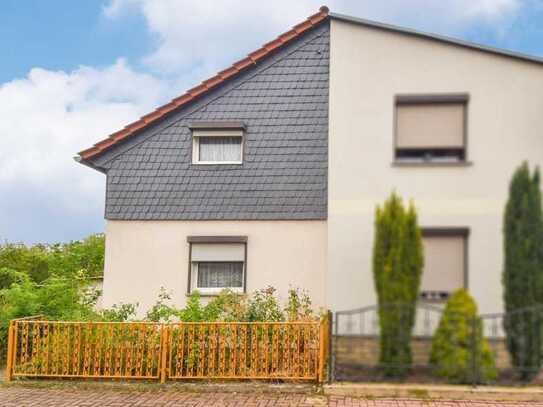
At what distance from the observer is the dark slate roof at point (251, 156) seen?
46.0ft

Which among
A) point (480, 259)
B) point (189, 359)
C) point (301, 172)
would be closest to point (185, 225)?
point (301, 172)

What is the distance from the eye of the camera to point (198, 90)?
47.8 feet

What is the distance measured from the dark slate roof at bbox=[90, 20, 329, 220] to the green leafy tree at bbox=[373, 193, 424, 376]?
11.2ft

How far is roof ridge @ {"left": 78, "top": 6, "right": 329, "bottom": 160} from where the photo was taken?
14.5 meters

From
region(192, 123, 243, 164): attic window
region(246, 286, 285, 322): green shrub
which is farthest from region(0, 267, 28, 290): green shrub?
region(246, 286, 285, 322): green shrub

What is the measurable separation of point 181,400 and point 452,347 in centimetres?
466

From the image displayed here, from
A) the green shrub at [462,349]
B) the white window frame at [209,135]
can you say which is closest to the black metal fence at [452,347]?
the green shrub at [462,349]

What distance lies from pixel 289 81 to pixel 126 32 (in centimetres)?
398

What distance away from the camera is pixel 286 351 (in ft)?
35.8

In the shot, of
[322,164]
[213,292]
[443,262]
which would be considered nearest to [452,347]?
[443,262]

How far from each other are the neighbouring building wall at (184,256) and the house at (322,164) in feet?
0.11

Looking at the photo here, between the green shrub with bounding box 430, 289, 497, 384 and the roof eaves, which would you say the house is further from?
the green shrub with bounding box 430, 289, 497, 384

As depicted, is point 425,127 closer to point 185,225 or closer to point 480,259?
point 480,259

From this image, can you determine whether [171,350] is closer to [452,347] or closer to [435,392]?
[435,392]
